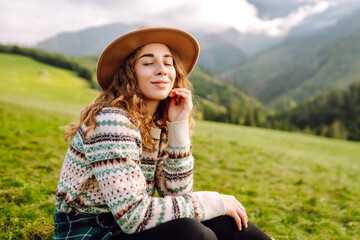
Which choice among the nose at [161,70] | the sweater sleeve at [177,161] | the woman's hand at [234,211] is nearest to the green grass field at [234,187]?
the sweater sleeve at [177,161]

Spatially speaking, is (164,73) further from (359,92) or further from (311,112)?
(359,92)

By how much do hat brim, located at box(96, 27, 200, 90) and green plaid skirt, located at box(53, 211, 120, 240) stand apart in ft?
4.63

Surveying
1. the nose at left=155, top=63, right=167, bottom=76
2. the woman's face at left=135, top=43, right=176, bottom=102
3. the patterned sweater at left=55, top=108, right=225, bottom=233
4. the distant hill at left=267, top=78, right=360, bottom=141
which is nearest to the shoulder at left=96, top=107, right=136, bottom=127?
the patterned sweater at left=55, top=108, right=225, bottom=233

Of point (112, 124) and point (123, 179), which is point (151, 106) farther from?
point (123, 179)

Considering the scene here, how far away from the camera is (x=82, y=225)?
7.86ft

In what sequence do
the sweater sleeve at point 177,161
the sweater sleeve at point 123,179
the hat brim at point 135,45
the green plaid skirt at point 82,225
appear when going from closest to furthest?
the sweater sleeve at point 123,179, the green plaid skirt at point 82,225, the hat brim at point 135,45, the sweater sleeve at point 177,161

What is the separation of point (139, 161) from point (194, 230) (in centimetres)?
72

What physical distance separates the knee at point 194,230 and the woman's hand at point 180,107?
1.19 meters

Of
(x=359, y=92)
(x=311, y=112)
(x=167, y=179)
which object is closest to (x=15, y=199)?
(x=167, y=179)

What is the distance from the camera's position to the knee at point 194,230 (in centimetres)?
211

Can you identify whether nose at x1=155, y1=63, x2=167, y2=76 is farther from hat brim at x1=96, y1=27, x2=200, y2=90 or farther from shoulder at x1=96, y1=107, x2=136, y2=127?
shoulder at x1=96, y1=107, x2=136, y2=127

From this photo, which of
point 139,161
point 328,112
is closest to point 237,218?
point 139,161

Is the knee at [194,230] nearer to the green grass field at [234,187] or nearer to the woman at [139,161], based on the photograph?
the woman at [139,161]

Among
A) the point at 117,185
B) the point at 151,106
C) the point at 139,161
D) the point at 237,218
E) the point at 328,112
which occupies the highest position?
the point at 328,112
